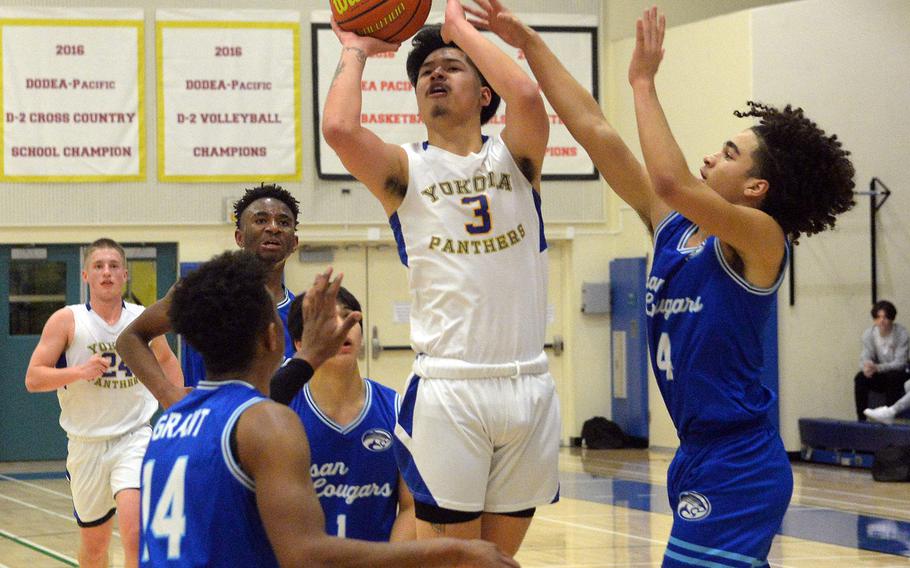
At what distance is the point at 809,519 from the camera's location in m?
9.19

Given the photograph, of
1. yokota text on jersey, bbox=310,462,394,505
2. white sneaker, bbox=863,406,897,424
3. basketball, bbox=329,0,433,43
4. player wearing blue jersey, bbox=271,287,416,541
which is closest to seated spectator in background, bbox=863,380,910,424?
white sneaker, bbox=863,406,897,424

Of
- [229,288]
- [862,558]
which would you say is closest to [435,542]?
[229,288]

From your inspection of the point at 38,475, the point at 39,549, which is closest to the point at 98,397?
the point at 39,549

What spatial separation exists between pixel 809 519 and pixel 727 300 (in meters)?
6.29

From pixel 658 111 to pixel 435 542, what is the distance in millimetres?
1444

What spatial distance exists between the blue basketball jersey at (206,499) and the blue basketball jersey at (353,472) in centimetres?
142

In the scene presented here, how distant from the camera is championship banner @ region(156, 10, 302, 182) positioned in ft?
48.0

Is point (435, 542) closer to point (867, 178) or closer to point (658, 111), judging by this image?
point (658, 111)

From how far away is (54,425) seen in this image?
14.5 metres

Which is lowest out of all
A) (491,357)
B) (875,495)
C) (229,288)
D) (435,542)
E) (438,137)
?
(875,495)

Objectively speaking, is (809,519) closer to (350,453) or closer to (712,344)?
(350,453)

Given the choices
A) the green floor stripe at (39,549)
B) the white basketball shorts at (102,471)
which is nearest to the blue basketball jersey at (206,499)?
the white basketball shorts at (102,471)

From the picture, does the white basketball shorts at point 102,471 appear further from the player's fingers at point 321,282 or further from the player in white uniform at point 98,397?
the player's fingers at point 321,282

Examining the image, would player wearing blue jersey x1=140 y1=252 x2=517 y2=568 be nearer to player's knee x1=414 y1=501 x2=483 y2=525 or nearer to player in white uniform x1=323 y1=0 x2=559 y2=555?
player in white uniform x1=323 y1=0 x2=559 y2=555
